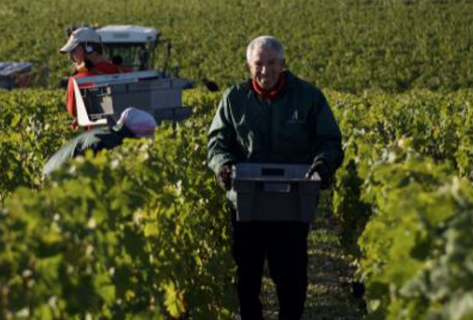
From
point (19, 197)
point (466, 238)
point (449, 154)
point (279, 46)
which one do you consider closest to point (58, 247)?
point (19, 197)

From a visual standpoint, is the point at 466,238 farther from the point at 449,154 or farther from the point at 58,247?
the point at 449,154

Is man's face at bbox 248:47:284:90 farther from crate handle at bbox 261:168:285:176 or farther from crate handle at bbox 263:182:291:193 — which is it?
crate handle at bbox 263:182:291:193

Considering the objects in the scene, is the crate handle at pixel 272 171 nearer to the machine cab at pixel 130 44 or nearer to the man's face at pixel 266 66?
the man's face at pixel 266 66

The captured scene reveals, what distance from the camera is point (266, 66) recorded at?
568 cm

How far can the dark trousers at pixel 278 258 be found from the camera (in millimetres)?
5879

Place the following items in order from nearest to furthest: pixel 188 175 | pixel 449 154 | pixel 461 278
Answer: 1. pixel 461 278
2. pixel 188 175
3. pixel 449 154

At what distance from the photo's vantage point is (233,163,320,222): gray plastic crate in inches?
217

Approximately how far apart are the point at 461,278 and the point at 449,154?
660 centimetres

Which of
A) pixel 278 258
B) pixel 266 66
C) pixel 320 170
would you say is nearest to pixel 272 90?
pixel 266 66

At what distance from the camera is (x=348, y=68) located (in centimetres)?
4138

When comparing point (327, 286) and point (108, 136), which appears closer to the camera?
point (108, 136)

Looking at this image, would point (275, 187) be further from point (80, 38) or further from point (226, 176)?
point (80, 38)

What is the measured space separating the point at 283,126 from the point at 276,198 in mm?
450

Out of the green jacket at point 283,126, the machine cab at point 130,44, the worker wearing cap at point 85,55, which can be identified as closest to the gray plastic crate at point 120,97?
the worker wearing cap at point 85,55
